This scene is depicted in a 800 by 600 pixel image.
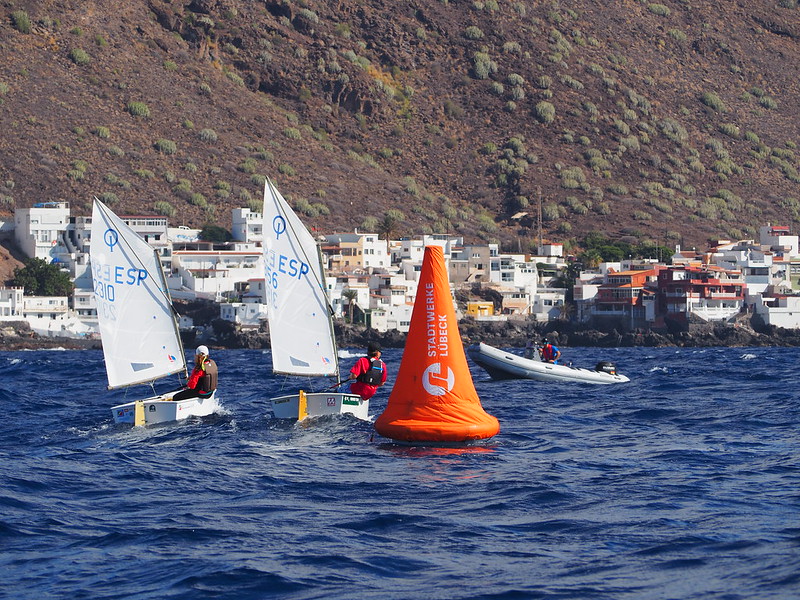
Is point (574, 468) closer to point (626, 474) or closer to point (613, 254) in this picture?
point (626, 474)

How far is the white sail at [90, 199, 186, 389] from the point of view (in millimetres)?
37500

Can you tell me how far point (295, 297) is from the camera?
119 feet

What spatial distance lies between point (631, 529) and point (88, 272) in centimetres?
10456

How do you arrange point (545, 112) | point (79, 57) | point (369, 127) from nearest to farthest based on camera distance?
point (79, 57) → point (369, 127) → point (545, 112)

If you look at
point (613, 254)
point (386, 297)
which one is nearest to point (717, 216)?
point (613, 254)

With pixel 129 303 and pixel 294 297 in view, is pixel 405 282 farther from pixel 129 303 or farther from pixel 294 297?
pixel 294 297

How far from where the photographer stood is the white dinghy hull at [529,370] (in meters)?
55.4

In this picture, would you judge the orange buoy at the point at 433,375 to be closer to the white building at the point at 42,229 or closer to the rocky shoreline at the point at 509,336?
the rocky shoreline at the point at 509,336

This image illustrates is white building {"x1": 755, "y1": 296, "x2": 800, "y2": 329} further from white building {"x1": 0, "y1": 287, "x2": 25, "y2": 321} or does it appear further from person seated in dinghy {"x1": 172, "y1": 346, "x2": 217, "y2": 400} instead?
person seated in dinghy {"x1": 172, "y1": 346, "x2": 217, "y2": 400}

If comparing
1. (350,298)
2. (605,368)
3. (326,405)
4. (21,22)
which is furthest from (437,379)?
(21,22)

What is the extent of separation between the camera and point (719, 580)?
59.8ft

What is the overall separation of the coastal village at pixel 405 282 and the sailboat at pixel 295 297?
7262 centimetres

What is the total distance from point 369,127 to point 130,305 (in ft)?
464

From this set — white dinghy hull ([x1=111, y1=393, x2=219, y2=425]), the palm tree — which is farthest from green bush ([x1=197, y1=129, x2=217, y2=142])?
white dinghy hull ([x1=111, y1=393, x2=219, y2=425])
